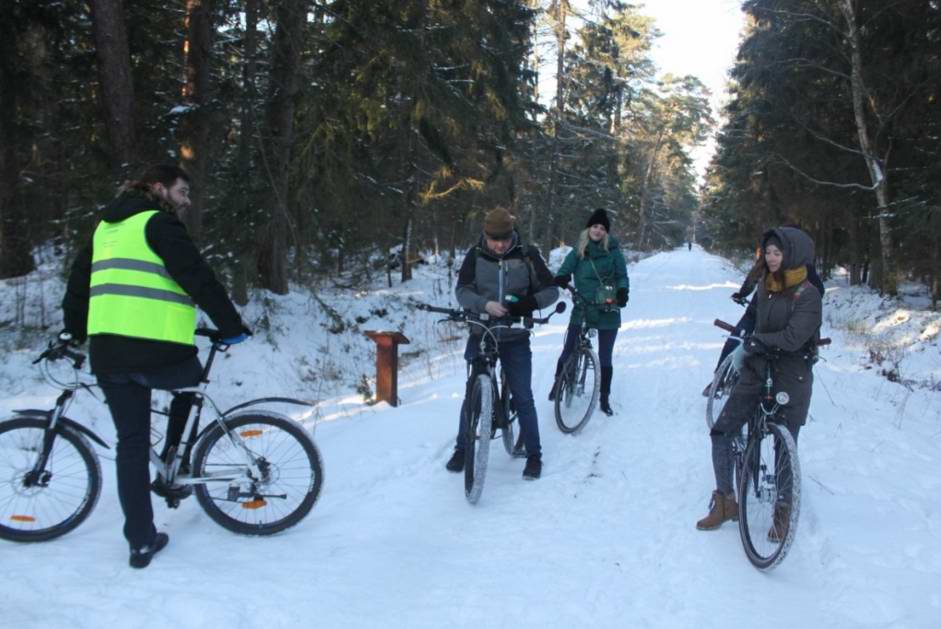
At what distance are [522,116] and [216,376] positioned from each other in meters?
13.9

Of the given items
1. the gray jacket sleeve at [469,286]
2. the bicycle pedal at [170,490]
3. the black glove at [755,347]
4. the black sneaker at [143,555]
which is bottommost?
the black sneaker at [143,555]

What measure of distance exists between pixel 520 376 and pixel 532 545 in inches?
56.1

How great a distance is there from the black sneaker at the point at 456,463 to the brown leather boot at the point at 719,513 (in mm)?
1872

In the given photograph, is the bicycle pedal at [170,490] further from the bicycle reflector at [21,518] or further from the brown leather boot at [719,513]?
the brown leather boot at [719,513]

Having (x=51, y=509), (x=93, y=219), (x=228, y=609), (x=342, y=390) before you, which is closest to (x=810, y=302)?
(x=228, y=609)

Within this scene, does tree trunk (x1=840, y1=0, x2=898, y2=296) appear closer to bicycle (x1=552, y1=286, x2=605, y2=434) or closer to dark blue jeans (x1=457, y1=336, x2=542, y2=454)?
bicycle (x1=552, y1=286, x2=605, y2=434)

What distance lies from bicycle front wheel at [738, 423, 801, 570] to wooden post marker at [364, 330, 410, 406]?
3849 mm

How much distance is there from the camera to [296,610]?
2885 millimetres

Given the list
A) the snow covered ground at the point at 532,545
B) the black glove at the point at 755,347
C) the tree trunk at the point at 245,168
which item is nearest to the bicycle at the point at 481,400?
the snow covered ground at the point at 532,545

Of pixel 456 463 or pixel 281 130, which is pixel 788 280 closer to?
pixel 456 463

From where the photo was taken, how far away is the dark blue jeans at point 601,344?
6508mm

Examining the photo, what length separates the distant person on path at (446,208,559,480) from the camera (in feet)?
14.9

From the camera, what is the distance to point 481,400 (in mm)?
4305

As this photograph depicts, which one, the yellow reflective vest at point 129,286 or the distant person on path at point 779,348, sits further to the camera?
the distant person on path at point 779,348
